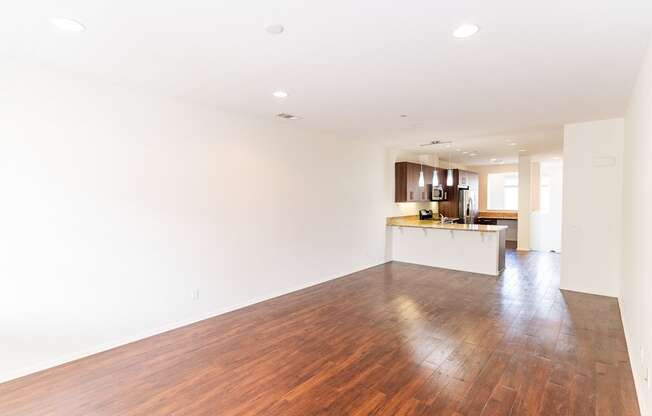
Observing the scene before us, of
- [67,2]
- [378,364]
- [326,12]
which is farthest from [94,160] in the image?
[378,364]

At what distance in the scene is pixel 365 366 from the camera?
2.93 m

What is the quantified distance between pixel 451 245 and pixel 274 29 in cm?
584

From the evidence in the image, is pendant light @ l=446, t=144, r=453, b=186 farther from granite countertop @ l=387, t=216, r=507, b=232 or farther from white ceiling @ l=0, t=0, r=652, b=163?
white ceiling @ l=0, t=0, r=652, b=163

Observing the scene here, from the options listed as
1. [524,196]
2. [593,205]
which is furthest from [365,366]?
[524,196]

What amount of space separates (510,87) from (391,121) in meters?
1.77

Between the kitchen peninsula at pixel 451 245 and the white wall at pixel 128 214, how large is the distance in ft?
9.79

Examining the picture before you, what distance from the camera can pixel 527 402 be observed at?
2404mm

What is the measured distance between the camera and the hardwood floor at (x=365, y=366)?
2391 mm

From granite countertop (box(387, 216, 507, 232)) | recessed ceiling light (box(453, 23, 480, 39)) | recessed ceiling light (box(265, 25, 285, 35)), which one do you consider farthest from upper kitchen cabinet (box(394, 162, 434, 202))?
recessed ceiling light (box(265, 25, 285, 35))

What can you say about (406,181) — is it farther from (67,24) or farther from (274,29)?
(67,24)

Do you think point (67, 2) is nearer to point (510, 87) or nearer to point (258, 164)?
point (258, 164)

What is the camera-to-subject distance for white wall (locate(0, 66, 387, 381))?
2775 mm

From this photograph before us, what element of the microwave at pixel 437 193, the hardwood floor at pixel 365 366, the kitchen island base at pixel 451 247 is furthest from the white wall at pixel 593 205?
the microwave at pixel 437 193

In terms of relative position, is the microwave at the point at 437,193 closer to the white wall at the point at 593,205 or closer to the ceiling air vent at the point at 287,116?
the white wall at the point at 593,205
